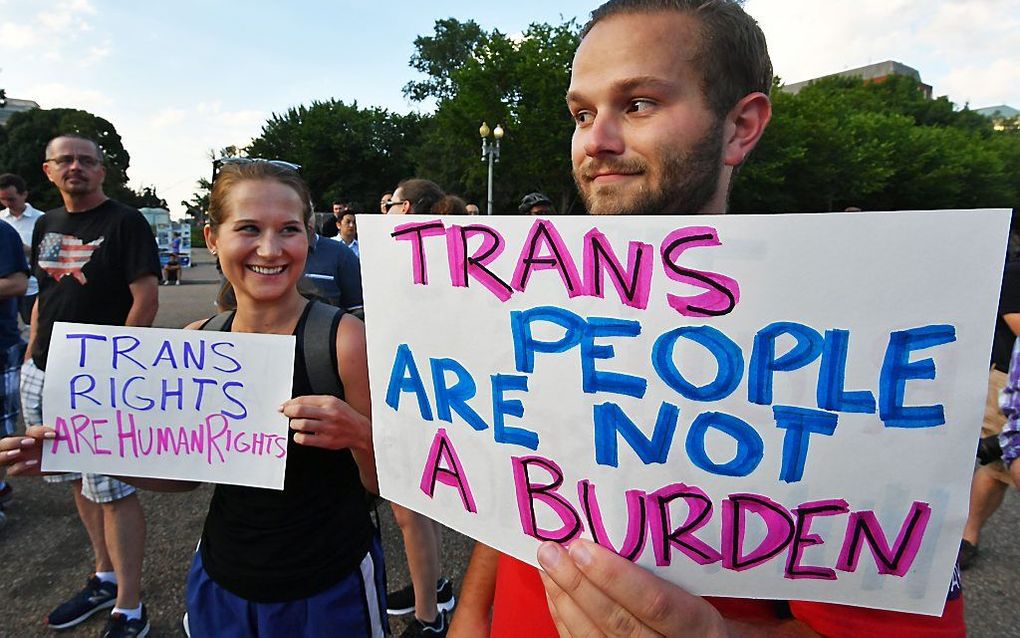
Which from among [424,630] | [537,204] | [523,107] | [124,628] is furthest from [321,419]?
[523,107]

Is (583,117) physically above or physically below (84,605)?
above

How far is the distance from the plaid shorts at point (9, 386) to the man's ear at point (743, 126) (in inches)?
174

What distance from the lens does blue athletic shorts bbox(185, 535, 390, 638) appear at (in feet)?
5.02

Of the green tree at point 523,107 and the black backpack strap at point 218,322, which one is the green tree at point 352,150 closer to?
the green tree at point 523,107

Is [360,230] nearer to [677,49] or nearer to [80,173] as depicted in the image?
[677,49]

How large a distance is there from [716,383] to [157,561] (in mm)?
3405

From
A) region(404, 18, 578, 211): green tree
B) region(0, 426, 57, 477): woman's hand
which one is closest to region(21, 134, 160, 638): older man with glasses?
region(0, 426, 57, 477): woman's hand

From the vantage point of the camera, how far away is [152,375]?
1477 mm

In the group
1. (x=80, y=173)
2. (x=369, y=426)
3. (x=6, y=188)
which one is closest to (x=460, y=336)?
(x=369, y=426)

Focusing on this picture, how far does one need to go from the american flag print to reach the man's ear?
2951mm

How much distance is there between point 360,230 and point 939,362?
82 cm

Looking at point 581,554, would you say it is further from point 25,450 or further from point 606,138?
point 25,450

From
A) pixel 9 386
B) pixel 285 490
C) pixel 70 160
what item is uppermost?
pixel 70 160

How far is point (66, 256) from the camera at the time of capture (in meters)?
2.66
